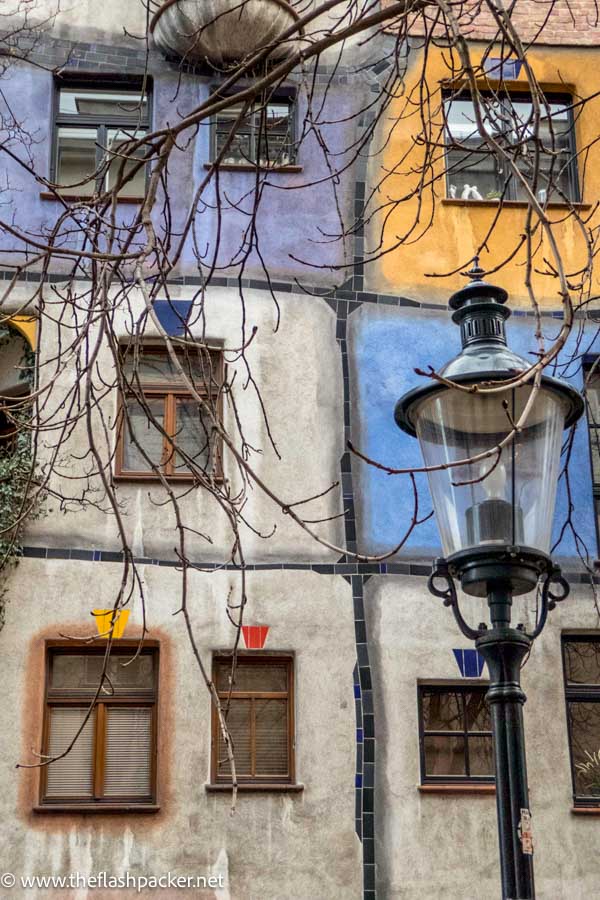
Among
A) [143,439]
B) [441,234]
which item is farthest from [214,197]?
[143,439]

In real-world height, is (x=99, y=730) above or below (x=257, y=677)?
below

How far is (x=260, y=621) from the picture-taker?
9.00m

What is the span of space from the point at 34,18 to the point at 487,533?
7005 mm

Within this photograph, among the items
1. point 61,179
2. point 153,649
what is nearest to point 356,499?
point 153,649

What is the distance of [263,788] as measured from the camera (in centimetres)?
859

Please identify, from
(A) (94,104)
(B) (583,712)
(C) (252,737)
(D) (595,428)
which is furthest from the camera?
(A) (94,104)

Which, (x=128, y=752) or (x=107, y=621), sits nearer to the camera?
(x=128, y=752)

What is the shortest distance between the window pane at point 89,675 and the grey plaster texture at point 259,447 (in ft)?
2.36

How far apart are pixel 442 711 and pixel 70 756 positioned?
7.73 feet

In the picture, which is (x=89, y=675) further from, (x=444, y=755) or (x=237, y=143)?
(x=237, y=143)

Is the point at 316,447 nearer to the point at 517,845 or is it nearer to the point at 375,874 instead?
the point at 375,874

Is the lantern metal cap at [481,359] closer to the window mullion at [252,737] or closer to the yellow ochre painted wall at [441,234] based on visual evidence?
the window mullion at [252,737]

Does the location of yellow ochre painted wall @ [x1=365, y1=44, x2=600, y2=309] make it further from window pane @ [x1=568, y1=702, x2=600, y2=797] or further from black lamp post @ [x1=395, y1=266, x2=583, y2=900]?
black lamp post @ [x1=395, y1=266, x2=583, y2=900]

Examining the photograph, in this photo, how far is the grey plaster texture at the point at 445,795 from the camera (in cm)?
855
